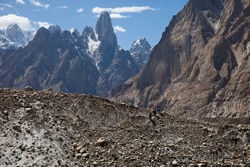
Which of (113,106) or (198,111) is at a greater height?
(113,106)

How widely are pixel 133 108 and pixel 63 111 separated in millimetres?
6825

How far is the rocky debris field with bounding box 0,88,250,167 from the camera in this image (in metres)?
16.3

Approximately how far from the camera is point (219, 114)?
179m

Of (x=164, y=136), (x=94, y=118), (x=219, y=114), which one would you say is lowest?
(x=219, y=114)

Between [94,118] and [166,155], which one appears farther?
[94,118]

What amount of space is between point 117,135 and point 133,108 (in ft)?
21.6

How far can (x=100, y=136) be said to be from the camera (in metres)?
20.6

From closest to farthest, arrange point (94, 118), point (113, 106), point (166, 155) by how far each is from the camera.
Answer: point (166, 155) → point (94, 118) → point (113, 106)

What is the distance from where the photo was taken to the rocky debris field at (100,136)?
16.3 meters

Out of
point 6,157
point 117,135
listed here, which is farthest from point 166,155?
point 6,157

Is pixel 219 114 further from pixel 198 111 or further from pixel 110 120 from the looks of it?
pixel 110 120

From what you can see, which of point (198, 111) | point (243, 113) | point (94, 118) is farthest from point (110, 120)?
point (198, 111)

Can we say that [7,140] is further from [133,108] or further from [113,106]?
[133,108]

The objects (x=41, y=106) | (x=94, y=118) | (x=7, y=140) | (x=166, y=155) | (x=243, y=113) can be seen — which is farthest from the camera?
(x=243, y=113)
